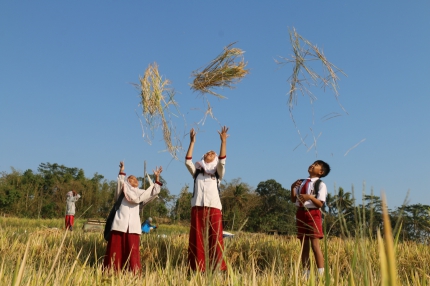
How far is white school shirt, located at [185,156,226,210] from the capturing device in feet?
17.6

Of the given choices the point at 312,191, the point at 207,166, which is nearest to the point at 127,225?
the point at 207,166

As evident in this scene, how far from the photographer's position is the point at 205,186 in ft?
17.8

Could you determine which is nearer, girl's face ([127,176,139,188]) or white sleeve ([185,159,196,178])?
white sleeve ([185,159,196,178])

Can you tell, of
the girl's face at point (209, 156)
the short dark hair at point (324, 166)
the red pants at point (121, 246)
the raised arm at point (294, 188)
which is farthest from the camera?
the red pants at point (121, 246)

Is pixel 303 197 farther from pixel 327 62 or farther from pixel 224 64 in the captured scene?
pixel 224 64

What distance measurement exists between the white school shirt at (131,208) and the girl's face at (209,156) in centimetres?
87

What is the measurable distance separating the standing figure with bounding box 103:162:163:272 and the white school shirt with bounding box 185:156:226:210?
704 mm

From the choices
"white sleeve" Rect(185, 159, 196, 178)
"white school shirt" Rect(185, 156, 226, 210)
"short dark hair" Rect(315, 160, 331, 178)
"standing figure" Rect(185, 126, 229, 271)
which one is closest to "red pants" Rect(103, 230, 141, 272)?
"standing figure" Rect(185, 126, 229, 271)

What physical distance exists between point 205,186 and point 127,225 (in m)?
1.33

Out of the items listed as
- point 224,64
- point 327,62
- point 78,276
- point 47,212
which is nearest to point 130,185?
point 224,64

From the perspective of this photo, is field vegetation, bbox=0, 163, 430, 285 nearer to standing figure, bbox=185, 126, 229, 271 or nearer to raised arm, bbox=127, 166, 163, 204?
standing figure, bbox=185, 126, 229, 271

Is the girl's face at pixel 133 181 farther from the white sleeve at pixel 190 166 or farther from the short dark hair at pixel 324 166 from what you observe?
the short dark hair at pixel 324 166

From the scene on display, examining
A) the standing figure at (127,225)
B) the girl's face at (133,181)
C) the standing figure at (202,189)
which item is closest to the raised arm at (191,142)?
the standing figure at (202,189)

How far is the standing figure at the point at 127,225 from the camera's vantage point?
5.77 m
